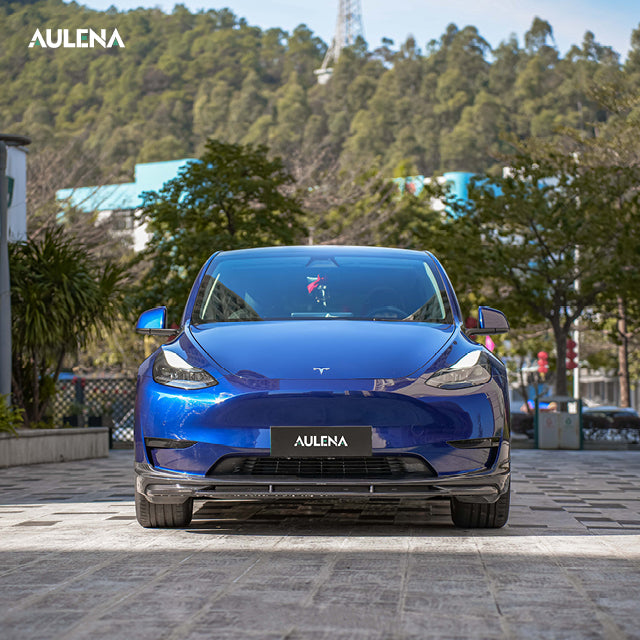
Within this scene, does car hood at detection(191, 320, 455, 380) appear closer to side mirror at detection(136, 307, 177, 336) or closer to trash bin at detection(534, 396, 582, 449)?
side mirror at detection(136, 307, 177, 336)

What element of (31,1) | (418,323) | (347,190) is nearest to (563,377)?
(347,190)

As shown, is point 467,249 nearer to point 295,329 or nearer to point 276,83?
point 295,329

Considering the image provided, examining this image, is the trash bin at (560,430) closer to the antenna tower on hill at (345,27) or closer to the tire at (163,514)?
the tire at (163,514)

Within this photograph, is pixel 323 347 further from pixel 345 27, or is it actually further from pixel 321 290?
pixel 345 27

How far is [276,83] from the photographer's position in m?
115

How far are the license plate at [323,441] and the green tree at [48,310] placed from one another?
10863mm

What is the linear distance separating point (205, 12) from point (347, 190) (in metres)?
88.6

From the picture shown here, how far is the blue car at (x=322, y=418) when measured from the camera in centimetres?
542

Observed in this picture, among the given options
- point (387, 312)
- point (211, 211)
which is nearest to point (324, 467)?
point (387, 312)

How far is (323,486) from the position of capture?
544 centimetres

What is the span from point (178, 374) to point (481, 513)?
1829 mm

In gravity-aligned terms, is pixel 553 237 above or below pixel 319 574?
above

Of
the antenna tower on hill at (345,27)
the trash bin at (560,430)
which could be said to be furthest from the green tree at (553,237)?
the antenna tower on hill at (345,27)

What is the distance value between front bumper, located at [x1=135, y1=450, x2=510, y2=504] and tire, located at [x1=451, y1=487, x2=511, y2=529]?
348 mm
